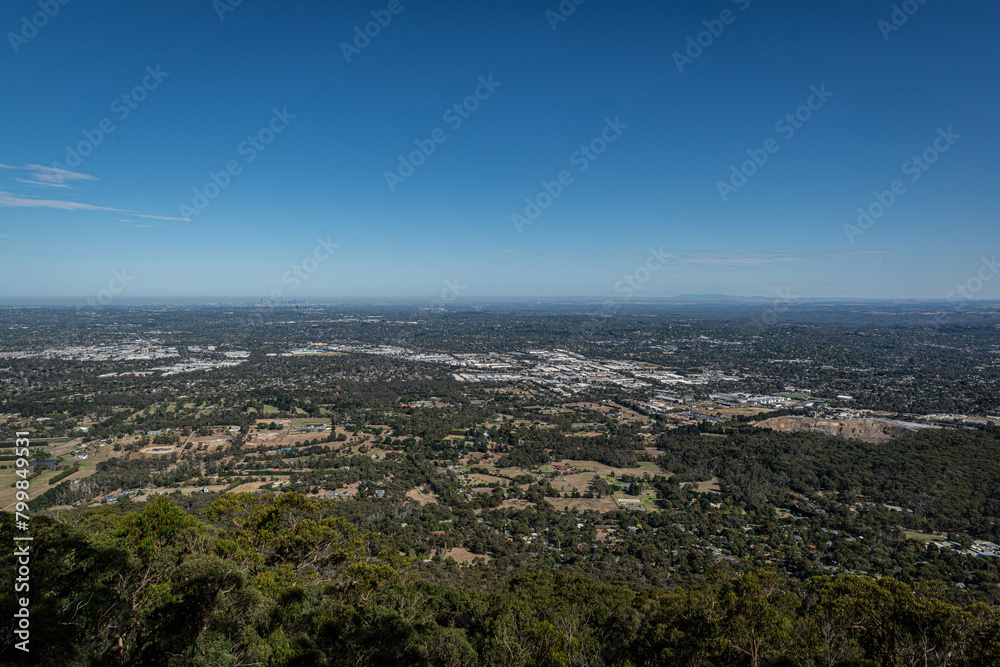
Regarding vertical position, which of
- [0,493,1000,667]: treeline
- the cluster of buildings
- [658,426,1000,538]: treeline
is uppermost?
[0,493,1000,667]: treeline

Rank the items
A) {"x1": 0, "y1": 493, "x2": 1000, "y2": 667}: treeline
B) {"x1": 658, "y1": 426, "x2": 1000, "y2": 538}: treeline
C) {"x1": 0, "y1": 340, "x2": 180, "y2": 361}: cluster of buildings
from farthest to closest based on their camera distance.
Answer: {"x1": 0, "y1": 340, "x2": 180, "y2": 361}: cluster of buildings, {"x1": 658, "y1": 426, "x2": 1000, "y2": 538}: treeline, {"x1": 0, "y1": 493, "x2": 1000, "y2": 667}: treeline

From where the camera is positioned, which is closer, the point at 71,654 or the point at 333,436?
the point at 71,654

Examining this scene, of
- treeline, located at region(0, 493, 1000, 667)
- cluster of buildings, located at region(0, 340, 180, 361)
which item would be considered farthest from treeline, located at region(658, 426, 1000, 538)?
cluster of buildings, located at region(0, 340, 180, 361)

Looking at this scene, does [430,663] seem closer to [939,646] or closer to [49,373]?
[939,646]

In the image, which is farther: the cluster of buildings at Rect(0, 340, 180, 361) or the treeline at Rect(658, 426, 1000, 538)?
the cluster of buildings at Rect(0, 340, 180, 361)

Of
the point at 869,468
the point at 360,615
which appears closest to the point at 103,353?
the point at 360,615

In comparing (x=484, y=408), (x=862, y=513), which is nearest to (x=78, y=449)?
(x=484, y=408)

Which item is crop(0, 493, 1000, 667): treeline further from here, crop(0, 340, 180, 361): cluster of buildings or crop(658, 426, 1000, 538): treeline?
crop(0, 340, 180, 361): cluster of buildings

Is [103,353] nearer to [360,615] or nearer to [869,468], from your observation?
[360,615]

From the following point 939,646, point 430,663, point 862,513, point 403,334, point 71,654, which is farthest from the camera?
point 403,334
